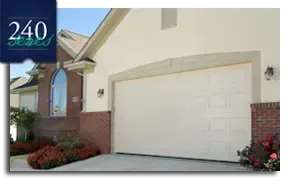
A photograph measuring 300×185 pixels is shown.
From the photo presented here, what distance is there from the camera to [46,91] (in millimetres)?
15930

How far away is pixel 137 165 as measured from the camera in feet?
29.1

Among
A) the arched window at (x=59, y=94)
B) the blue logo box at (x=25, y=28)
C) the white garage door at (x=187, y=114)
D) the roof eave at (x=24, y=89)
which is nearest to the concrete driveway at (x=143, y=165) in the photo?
the white garage door at (x=187, y=114)

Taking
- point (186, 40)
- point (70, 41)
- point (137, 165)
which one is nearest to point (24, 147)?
point (70, 41)

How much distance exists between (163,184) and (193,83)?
3.59 metres

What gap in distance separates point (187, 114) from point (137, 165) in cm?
218

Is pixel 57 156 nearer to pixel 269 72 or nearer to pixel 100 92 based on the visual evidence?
pixel 100 92

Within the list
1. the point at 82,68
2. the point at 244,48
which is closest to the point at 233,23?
the point at 244,48

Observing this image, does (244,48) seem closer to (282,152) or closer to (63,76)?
(282,152)

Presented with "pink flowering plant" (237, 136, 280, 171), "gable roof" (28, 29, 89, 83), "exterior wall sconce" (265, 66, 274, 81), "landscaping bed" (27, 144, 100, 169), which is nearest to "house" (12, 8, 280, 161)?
"exterior wall sconce" (265, 66, 274, 81)

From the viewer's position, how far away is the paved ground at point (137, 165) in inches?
324

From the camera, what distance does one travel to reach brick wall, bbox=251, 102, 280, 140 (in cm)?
773

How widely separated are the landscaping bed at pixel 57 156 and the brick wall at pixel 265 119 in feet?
18.7

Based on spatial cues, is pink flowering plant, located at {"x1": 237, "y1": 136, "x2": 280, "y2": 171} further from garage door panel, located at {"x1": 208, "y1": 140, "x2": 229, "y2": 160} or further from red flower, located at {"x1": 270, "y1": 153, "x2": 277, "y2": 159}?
garage door panel, located at {"x1": 208, "y1": 140, "x2": 229, "y2": 160}

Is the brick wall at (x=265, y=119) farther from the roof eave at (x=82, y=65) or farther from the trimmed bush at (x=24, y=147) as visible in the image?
the trimmed bush at (x=24, y=147)
